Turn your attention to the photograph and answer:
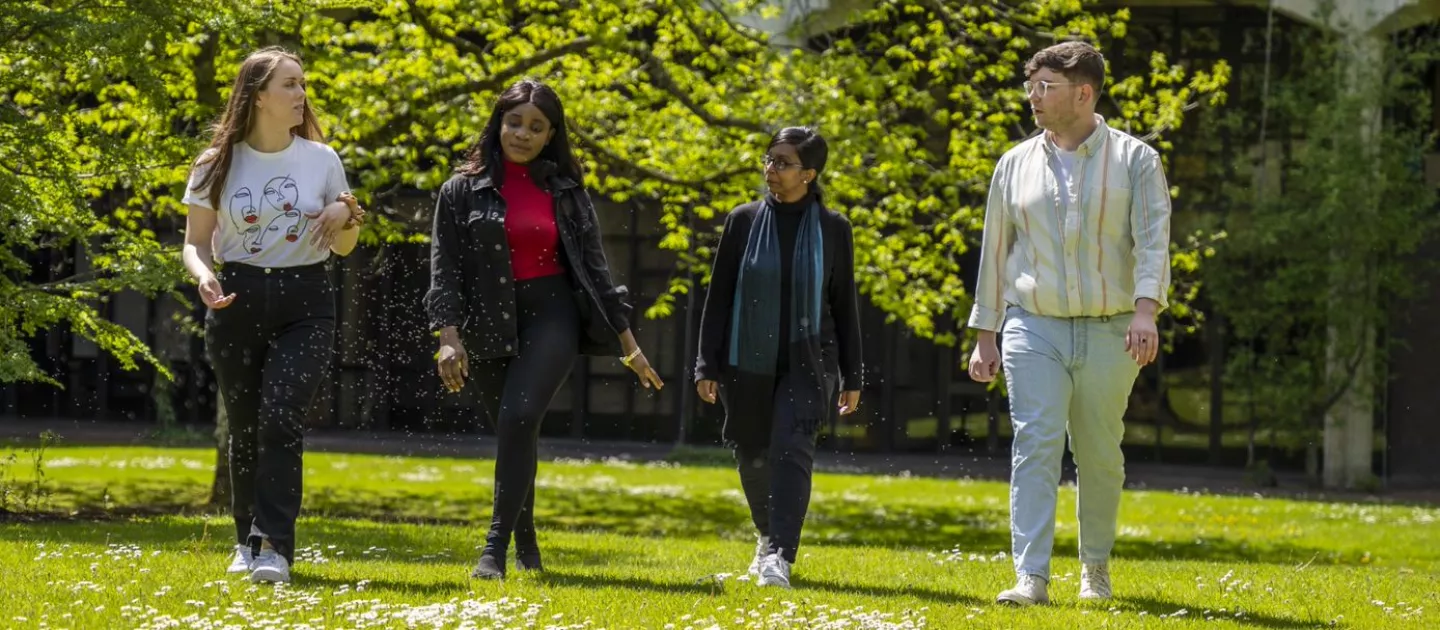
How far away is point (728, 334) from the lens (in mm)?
7398

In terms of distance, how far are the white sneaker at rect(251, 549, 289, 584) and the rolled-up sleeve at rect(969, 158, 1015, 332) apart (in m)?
2.52

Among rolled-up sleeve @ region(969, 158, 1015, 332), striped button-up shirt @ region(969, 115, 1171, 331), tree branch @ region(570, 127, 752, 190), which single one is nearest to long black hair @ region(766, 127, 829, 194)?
rolled-up sleeve @ region(969, 158, 1015, 332)

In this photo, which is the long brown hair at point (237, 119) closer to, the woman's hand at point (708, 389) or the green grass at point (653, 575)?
the green grass at point (653, 575)

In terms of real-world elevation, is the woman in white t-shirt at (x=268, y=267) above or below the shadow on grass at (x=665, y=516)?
above

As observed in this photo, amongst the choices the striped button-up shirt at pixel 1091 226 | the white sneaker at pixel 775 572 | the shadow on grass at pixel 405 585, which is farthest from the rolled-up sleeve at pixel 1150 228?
the shadow on grass at pixel 405 585

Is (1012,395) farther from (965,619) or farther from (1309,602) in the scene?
(1309,602)

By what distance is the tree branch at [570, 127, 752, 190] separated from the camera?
13.8m

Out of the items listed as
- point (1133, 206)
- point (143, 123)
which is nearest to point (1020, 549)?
point (1133, 206)

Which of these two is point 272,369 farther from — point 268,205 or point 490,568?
point 490,568

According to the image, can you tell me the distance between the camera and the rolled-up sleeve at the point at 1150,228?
6422 mm

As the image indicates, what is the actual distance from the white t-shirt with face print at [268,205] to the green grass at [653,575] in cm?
111

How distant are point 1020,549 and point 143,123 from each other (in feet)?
23.4

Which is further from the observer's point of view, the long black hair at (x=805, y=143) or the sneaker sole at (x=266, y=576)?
the long black hair at (x=805, y=143)

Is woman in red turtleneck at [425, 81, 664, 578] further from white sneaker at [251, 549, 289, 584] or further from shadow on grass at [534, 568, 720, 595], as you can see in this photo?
white sneaker at [251, 549, 289, 584]
